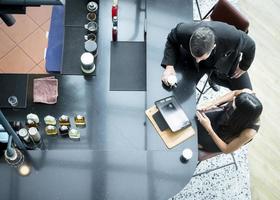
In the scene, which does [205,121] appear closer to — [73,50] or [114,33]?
[114,33]

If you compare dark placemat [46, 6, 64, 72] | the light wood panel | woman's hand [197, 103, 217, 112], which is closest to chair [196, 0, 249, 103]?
woman's hand [197, 103, 217, 112]

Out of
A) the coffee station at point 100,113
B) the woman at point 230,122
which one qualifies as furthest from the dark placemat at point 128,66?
the woman at point 230,122

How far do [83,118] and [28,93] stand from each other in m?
0.54

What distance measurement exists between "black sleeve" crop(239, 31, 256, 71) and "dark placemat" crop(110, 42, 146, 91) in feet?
2.71

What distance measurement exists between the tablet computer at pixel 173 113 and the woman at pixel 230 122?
0.48 feet

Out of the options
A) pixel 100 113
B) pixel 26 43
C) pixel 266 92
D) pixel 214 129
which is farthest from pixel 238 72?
pixel 26 43

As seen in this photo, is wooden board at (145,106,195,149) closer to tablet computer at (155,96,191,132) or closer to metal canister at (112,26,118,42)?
tablet computer at (155,96,191,132)

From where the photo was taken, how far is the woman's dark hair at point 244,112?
2.86 m

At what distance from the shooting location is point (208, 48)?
289 centimetres

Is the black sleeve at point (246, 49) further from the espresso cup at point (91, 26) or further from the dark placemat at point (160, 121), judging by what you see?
the espresso cup at point (91, 26)

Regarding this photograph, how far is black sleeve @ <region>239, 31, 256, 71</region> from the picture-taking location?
3189 mm

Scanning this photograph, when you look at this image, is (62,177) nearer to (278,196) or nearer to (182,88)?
(182,88)

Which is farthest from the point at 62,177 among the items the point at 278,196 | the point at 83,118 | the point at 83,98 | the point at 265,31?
the point at 265,31

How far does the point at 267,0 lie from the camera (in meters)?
4.78
